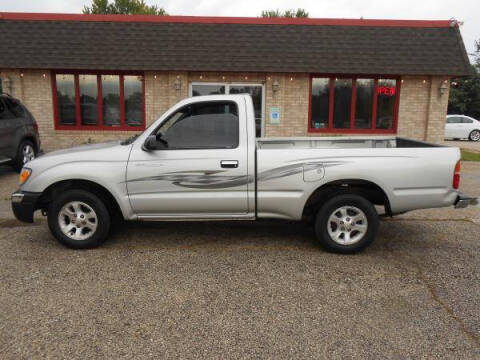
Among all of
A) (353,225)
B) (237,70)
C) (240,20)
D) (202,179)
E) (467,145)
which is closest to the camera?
(202,179)

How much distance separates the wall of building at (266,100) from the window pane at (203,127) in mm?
8319

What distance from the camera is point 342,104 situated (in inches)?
545

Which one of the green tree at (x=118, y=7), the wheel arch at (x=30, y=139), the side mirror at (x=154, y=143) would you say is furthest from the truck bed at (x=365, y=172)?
the green tree at (x=118, y=7)

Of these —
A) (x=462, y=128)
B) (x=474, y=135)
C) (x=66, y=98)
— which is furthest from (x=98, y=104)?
(x=474, y=135)

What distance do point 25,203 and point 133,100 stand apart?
9.09m

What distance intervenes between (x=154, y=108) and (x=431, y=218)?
9.31 metres

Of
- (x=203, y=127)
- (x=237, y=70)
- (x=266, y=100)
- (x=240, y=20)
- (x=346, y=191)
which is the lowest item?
(x=346, y=191)

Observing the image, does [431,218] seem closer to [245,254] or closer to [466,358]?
[245,254]

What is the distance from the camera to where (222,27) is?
43.5 feet

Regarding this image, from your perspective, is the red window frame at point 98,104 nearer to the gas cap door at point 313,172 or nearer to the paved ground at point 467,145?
the gas cap door at point 313,172

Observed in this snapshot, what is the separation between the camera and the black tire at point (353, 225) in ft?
16.5

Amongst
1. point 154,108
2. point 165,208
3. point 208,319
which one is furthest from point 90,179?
point 154,108

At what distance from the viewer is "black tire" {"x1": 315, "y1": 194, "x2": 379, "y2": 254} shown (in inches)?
198

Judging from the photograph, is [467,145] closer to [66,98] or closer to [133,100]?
[133,100]
